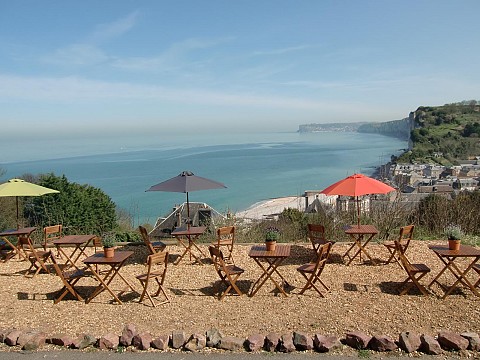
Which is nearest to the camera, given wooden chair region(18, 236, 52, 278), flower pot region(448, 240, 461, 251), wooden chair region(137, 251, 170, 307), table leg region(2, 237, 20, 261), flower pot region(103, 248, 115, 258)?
wooden chair region(137, 251, 170, 307)

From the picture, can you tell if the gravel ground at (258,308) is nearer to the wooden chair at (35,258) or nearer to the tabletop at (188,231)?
the wooden chair at (35,258)

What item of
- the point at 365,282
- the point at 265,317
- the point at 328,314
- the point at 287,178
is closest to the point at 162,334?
the point at 265,317

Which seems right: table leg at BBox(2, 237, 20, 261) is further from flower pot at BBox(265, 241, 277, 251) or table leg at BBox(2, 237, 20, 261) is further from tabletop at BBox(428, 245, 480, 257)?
tabletop at BBox(428, 245, 480, 257)

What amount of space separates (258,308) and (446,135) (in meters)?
100.0

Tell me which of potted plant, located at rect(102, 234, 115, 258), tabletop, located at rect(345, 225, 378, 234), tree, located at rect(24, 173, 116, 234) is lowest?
tree, located at rect(24, 173, 116, 234)

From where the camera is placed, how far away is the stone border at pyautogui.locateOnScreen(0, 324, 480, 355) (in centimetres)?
418

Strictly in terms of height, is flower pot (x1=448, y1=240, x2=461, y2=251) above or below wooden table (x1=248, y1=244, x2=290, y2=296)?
above

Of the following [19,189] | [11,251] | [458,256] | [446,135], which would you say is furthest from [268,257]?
[446,135]

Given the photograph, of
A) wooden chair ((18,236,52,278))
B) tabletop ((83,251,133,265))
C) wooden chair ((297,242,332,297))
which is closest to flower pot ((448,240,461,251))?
wooden chair ((297,242,332,297))

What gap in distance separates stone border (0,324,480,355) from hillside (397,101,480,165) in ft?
258

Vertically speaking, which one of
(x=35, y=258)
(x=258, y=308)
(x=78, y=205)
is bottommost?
(x=78, y=205)

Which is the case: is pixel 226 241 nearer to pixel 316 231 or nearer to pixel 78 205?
pixel 316 231

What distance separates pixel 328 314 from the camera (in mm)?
5297

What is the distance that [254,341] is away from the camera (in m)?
4.38
